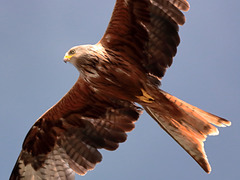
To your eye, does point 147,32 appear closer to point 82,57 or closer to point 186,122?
point 82,57

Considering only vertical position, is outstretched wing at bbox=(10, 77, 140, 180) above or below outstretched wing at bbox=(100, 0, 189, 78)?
below

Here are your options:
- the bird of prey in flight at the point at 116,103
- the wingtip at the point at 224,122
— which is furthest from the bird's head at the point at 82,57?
the wingtip at the point at 224,122

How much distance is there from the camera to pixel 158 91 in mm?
7664

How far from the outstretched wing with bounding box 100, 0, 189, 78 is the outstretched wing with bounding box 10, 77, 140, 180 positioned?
4.29ft

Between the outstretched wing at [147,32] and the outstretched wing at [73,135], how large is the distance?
131 centimetres

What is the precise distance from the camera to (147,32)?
755 centimetres

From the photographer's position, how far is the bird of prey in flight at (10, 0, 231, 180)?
7.30 metres

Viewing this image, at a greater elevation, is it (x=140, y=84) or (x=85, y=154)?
(x=140, y=84)

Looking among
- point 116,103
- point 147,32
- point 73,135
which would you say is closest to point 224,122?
point 147,32

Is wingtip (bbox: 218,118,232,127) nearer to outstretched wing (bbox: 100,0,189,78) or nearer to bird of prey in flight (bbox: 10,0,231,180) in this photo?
bird of prey in flight (bbox: 10,0,231,180)

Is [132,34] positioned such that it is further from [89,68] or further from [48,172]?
[48,172]

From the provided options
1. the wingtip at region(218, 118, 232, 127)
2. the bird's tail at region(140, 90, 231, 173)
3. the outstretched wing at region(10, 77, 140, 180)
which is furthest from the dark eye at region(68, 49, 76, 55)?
the wingtip at region(218, 118, 232, 127)

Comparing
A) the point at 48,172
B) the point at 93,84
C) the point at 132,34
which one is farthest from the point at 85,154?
the point at 132,34

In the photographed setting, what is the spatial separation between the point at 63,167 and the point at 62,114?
4.23ft
